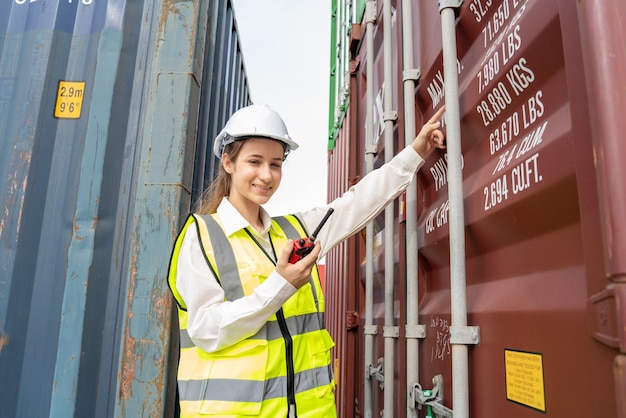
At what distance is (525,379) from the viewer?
45.6 inches

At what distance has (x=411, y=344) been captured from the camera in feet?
5.96

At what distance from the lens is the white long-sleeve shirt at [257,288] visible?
1.48 meters

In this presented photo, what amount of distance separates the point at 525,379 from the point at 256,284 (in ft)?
2.74

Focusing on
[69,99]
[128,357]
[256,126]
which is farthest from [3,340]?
[256,126]

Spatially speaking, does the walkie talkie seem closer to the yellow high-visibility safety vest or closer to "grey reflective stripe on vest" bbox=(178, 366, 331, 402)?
the yellow high-visibility safety vest

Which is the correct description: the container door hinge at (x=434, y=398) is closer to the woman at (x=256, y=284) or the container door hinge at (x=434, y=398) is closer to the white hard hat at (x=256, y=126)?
the woman at (x=256, y=284)

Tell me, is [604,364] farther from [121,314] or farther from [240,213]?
[121,314]

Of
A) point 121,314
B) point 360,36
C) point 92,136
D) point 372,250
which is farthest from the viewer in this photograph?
point 360,36

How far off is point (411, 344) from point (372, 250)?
0.83 meters

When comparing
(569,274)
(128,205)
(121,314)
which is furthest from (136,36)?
(569,274)

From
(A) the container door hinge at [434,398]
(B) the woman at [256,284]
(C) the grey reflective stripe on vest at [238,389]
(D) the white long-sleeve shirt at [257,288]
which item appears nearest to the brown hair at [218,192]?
(B) the woman at [256,284]

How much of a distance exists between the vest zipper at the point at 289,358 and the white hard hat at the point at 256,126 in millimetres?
612

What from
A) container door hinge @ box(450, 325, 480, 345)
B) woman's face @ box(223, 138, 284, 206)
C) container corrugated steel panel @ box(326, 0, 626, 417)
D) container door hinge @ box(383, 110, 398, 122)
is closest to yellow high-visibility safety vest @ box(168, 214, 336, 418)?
woman's face @ box(223, 138, 284, 206)

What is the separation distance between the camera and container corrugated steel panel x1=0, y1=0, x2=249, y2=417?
6.63 ft
